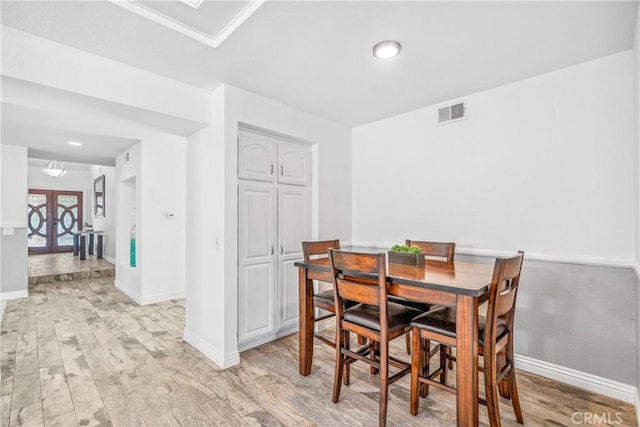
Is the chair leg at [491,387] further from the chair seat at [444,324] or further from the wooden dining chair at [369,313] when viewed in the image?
the wooden dining chair at [369,313]

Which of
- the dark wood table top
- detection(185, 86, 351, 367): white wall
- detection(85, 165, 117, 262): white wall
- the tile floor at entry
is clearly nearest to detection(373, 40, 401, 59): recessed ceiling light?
detection(185, 86, 351, 367): white wall

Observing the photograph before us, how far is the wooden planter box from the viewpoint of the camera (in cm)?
212

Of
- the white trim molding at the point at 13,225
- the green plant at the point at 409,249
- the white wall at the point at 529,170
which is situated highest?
the white wall at the point at 529,170

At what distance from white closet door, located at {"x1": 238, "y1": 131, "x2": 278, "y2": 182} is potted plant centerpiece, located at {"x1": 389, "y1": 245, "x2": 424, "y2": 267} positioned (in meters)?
1.48

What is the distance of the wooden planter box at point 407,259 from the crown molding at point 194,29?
177cm

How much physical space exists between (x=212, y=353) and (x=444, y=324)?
1.96 m

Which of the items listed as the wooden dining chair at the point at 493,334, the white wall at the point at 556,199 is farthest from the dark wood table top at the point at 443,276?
the white wall at the point at 556,199

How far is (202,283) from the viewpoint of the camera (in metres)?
2.85

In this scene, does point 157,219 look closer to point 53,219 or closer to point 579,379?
point 579,379

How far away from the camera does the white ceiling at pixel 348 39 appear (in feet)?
5.57

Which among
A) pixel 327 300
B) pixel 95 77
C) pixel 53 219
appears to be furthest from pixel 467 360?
pixel 53 219

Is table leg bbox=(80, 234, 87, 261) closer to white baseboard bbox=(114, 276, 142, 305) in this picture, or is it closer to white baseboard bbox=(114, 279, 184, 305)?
white baseboard bbox=(114, 276, 142, 305)

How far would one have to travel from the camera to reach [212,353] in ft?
8.66

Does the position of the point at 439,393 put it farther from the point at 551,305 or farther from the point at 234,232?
the point at 234,232
